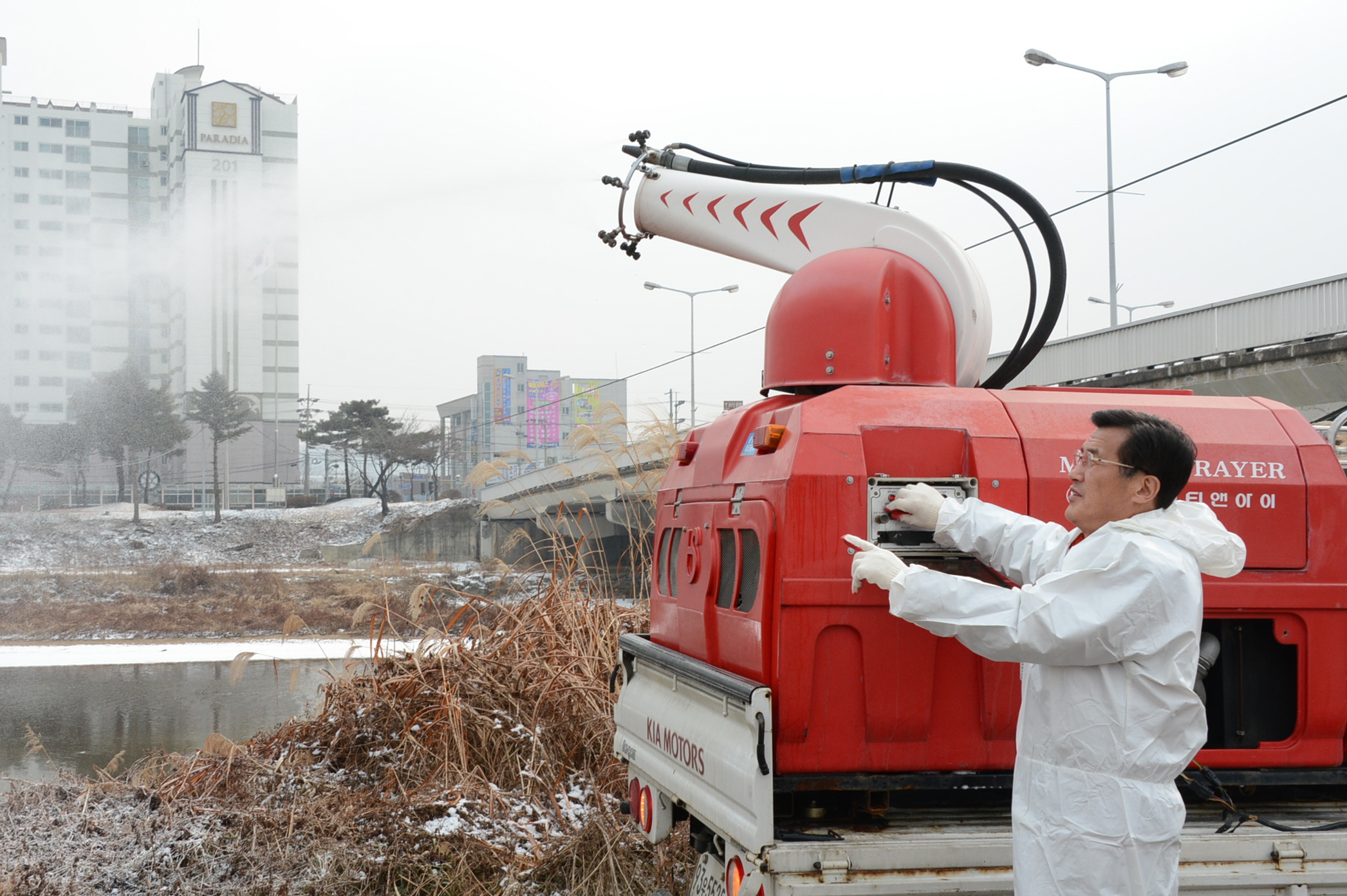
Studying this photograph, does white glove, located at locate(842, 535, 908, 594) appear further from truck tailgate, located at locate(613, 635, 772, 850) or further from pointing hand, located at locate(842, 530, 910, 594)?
truck tailgate, located at locate(613, 635, 772, 850)

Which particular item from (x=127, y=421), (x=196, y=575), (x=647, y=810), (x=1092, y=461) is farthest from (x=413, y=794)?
(x=127, y=421)

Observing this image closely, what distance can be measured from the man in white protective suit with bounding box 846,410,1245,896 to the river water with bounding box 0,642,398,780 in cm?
558

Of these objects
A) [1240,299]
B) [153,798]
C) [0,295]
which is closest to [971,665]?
[153,798]

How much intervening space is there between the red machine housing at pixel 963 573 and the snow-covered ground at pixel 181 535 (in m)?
37.4

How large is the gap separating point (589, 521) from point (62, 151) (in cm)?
7279

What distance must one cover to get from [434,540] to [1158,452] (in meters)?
43.5

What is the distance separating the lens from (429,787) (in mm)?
5586

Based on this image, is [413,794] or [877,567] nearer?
[877,567]

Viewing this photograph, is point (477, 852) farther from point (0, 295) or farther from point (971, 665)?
point (0, 295)

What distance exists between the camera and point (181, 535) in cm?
4784

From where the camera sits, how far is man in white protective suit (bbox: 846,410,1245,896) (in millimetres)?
2354

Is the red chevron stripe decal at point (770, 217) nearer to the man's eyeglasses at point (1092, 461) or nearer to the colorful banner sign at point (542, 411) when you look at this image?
the man's eyeglasses at point (1092, 461)

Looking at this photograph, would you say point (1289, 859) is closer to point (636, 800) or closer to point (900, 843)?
point (900, 843)

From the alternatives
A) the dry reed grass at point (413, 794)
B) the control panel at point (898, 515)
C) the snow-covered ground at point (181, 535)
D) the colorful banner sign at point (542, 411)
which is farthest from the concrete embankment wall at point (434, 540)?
the control panel at point (898, 515)
